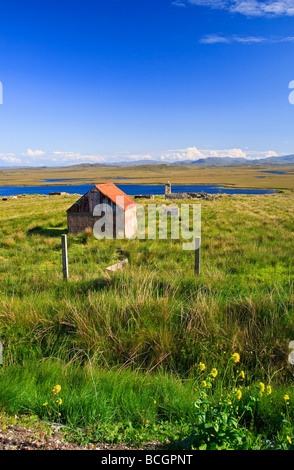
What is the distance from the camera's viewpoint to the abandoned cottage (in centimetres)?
1430

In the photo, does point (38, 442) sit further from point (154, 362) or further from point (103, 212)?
point (103, 212)

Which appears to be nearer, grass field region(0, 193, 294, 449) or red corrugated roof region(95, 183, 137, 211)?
grass field region(0, 193, 294, 449)

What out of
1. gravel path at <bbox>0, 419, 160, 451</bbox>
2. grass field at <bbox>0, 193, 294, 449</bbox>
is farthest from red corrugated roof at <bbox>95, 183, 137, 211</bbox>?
gravel path at <bbox>0, 419, 160, 451</bbox>

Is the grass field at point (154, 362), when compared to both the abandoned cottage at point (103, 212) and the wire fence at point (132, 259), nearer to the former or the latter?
the wire fence at point (132, 259)

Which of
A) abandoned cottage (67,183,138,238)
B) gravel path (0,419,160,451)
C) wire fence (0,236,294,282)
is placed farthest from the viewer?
abandoned cottage (67,183,138,238)

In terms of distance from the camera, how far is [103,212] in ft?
47.7

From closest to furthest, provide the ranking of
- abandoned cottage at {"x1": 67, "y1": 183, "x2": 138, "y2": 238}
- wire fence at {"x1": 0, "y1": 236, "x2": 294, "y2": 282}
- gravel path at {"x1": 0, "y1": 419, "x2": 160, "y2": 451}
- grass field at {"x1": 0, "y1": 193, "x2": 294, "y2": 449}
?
gravel path at {"x1": 0, "y1": 419, "x2": 160, "y2": 451}
grass field at {"x1": 0, "y1": 193, "x2": 294, "y2": 449}
wire fence at {"x1": 0, "y1": 236, "x2": 294, "y2": 282}
abandoned cottage at {"x1": 67, "y1": 183, "x2": 138, "y2": 238}

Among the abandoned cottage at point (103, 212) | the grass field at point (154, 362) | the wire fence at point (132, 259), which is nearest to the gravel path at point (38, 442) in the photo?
the grass field at point (154, 362)

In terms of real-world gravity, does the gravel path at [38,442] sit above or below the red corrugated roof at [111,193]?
below

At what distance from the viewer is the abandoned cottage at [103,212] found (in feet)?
46.9

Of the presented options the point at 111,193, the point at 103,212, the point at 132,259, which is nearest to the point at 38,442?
the point at 132,259

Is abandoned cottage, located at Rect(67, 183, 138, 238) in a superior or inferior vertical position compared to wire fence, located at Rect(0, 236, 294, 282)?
superior

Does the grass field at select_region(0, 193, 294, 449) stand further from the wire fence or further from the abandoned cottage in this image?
the abandoned cottage

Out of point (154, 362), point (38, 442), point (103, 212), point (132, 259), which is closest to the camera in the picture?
point (38, 442)
